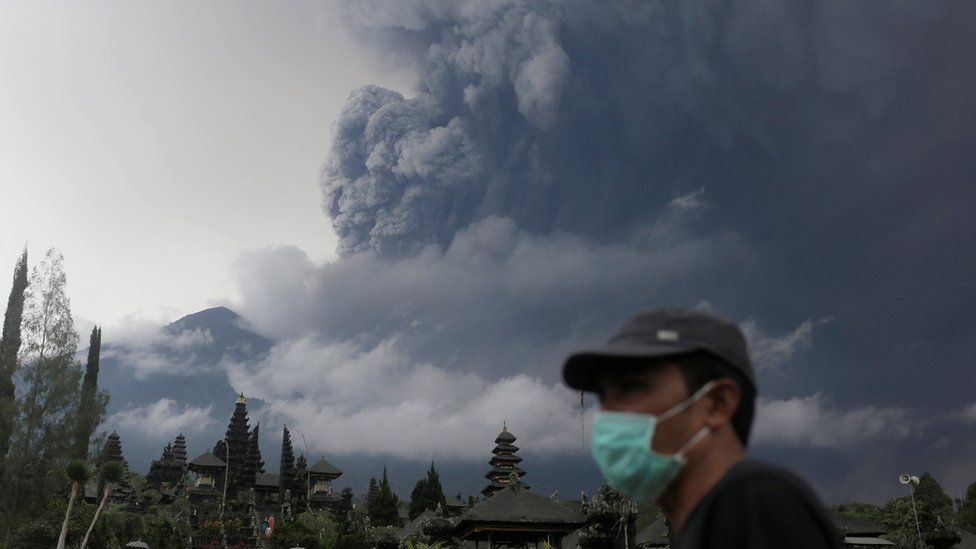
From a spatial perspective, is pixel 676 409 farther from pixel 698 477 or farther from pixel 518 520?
pixel 518 520

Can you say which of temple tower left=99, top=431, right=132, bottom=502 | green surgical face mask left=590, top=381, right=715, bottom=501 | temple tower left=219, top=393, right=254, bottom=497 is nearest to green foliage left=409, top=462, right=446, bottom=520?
temple tower left=219, top=393, right=254, bottom=497

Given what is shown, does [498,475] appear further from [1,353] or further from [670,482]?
[670,482]

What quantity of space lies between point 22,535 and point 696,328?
1642 inches

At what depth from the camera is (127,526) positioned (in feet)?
140

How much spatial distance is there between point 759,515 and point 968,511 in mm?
74623

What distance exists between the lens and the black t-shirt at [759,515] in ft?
4.96

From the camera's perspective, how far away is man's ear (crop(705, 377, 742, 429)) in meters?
1.78

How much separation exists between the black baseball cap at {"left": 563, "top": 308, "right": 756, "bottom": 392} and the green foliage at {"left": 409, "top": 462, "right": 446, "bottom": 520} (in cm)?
6798

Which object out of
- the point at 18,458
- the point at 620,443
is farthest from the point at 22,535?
the point at 620,443

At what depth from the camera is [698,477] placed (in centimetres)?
177

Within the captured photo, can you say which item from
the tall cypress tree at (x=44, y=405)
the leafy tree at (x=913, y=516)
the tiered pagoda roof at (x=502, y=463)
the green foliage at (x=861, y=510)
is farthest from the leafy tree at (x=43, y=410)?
the green foliage at (x=861, y=510)

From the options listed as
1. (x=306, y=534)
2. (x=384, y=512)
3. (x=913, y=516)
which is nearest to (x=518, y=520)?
(x=306, y=534)

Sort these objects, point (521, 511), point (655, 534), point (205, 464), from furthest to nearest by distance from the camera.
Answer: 1. point (205, 464)
2. point (655, 534)
3. point (521, 511)

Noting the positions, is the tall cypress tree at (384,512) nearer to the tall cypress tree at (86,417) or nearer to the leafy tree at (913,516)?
the tall cypress tree at (86,417)
